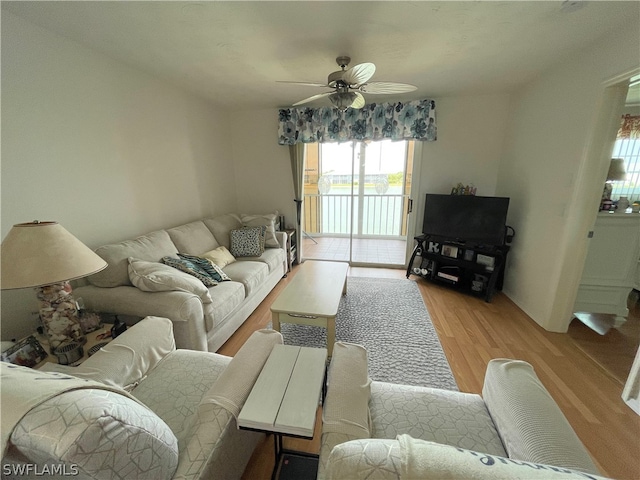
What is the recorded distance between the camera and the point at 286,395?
98 cm

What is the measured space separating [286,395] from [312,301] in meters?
1.04

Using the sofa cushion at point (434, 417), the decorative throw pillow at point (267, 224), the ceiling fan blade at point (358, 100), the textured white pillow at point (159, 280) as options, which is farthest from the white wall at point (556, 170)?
the textured white pillow at point (159, 280)

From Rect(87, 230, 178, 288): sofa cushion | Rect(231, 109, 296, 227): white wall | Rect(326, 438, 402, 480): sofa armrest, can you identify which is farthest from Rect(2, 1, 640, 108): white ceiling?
Rect(326, 438, 402, 480): sofa armrest

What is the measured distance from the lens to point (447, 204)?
313cm

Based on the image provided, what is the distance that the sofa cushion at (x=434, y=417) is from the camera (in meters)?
0.96

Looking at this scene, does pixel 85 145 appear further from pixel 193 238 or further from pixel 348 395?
pixel 348 395

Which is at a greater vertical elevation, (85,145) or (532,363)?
(85,145)

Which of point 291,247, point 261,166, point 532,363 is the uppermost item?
point 261,166

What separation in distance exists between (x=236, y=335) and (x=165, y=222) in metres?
1.49

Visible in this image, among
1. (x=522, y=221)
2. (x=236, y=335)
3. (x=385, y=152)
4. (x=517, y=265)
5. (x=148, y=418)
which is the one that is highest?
(x=385, y=152)

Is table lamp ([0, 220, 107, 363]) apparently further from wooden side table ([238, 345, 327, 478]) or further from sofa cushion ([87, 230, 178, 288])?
wooden side table ([238, 345, 327, 478])

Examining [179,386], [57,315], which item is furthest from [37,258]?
[179,386]

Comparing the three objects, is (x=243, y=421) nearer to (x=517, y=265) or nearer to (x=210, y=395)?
(x=210, y=395)

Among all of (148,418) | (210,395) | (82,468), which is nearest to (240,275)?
(210,395)
